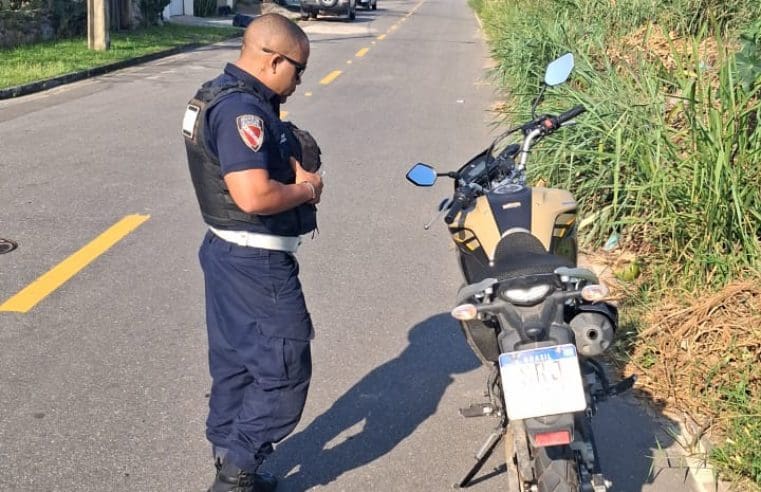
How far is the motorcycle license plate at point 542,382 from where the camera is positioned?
2.97 meters

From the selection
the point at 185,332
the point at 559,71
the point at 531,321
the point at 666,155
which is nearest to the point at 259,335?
the point at 531,321

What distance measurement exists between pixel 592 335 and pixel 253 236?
4.10 ft

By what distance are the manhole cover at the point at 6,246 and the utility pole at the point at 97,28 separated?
12.6 metres

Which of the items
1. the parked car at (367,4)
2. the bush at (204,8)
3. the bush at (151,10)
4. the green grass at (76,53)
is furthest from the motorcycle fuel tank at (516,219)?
the parked car at (367,4)

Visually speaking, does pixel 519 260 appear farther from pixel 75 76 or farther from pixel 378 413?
pixel 75 76

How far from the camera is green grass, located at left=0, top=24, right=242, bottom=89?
613 inches

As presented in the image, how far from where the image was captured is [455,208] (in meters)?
3.78

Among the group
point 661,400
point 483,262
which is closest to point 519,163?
point 483,262

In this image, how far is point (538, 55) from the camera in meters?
11.0

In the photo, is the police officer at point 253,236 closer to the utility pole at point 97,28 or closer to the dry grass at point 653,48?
the dry grass at point 653,48

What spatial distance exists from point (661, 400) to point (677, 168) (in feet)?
6.29

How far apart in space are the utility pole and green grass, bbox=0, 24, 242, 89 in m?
0.18

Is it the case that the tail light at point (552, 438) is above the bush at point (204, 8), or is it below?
above

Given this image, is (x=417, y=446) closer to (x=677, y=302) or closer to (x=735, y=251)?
(x=677, y=302)
